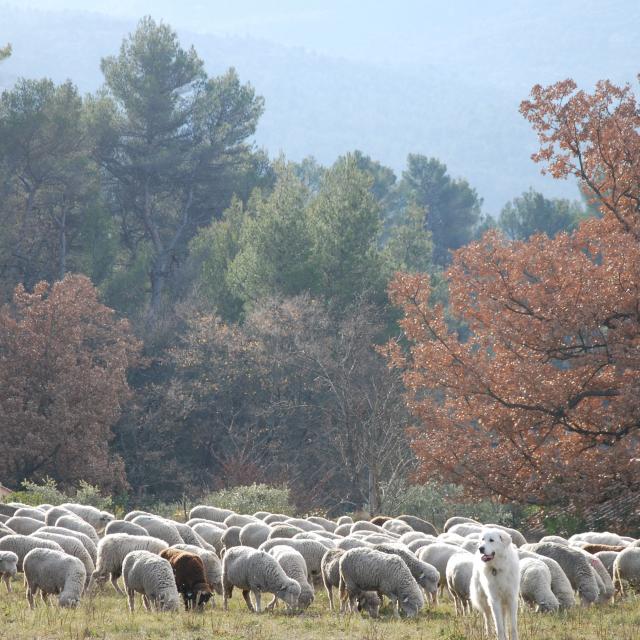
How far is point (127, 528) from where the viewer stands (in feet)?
57.2

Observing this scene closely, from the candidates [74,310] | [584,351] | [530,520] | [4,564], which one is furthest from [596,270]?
[74,310]

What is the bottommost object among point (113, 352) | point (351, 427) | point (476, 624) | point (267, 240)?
point (476, 624)

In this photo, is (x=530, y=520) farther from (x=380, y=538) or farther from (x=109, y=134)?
(x=109, y=134)

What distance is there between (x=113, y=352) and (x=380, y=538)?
22.6 meters

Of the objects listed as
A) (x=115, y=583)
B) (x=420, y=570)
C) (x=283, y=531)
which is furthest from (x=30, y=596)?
(x=420, y=570)

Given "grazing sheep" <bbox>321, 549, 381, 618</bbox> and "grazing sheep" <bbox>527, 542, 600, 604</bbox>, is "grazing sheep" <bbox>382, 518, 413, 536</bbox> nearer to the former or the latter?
"grazing sheep" <bbox>321, 549, 381, 618</bbox>

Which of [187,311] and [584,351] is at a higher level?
[187,311]

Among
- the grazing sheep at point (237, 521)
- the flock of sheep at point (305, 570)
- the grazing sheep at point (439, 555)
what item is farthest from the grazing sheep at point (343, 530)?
the grazing sheep at point (439, 555)

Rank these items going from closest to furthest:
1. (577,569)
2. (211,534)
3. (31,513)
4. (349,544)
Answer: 1. (577,569)
2. (349,544)
3. (211,534)
4. (31,513)

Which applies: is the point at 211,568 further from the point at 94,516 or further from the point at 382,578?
the point at 94,516

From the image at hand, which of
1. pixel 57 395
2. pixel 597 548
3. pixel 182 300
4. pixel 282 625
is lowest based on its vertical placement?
pixel 282 625

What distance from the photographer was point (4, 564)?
48.5ft

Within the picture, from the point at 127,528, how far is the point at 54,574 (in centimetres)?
329

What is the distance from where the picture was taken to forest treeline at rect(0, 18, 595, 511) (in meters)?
35.4
